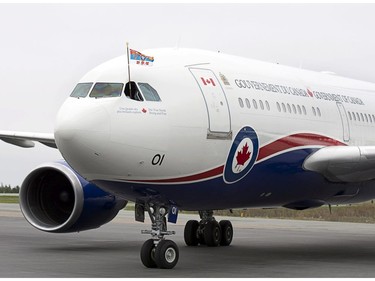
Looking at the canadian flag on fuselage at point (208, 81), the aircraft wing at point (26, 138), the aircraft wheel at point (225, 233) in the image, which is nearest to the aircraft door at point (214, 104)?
the canadian flag on fuselage at point (208, 81)

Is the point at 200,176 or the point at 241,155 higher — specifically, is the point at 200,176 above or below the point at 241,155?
below

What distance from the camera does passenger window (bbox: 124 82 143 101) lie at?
13.1m

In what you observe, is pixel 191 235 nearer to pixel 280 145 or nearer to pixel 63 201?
pixel 63 201

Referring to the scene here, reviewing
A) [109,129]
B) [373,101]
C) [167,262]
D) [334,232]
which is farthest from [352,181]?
[334,232]

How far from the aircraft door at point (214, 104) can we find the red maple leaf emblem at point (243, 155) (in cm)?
41

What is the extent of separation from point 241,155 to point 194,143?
126 centimetres

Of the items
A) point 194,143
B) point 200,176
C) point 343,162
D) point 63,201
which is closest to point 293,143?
point 343,162

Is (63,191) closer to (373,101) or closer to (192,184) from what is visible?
(192,184)

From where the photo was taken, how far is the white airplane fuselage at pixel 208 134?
12773 millimetres

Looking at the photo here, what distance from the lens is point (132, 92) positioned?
13.2 m

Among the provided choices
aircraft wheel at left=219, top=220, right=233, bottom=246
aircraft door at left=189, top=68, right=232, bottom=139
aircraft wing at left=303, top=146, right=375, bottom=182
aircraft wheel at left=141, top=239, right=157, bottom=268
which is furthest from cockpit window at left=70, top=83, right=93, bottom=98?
aircraft wheel at left=219, top=220, right=233, bottom=246

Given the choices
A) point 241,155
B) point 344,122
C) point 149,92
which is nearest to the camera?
point 149,92

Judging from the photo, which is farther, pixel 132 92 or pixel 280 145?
pixel 280 145

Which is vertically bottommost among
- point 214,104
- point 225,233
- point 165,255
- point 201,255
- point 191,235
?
point 165,255
